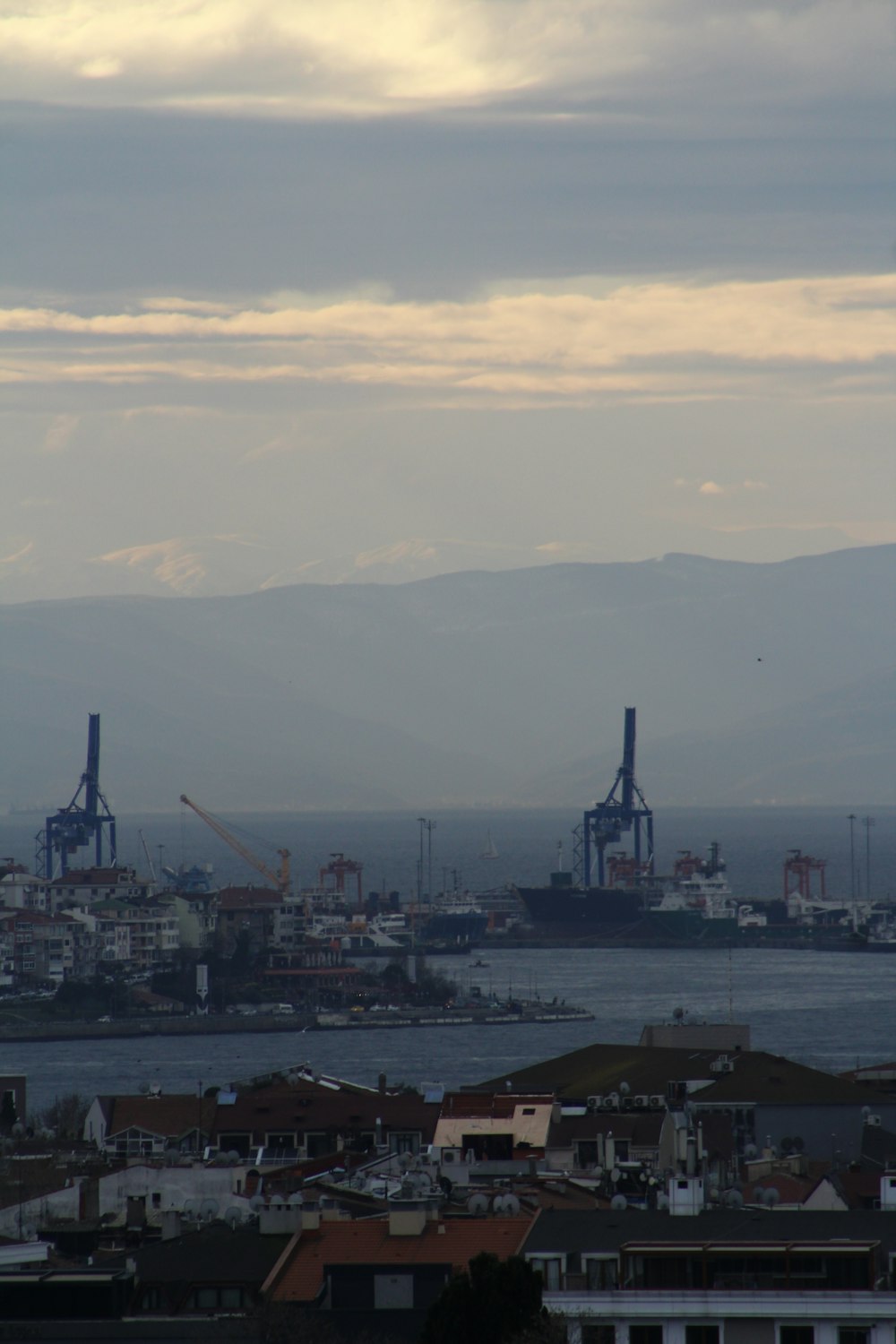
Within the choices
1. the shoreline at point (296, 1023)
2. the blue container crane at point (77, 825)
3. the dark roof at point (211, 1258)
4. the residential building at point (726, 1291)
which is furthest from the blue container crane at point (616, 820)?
the residential building at point (726, 1291)

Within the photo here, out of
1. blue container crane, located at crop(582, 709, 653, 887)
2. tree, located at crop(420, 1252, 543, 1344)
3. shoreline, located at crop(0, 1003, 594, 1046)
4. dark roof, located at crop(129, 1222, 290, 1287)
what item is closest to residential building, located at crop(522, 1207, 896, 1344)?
tree, located at crop(420, 1252, 543, 1344)

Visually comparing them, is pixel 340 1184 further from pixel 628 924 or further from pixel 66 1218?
pixel 628 924

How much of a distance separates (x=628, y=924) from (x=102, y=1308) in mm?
78859

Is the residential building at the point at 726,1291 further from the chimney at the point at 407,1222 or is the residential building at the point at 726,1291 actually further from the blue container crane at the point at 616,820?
the blue container crane at the point at 616,820

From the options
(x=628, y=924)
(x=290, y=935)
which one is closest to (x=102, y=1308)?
(x=290, y=935)

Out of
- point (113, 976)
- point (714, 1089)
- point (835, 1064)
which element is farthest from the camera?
point (113, 976)

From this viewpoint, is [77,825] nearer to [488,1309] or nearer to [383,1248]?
[383,1248]

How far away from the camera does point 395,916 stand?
84.5 meters

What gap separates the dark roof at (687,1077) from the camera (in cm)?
2225

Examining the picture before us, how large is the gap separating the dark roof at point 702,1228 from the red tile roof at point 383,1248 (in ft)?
0.60

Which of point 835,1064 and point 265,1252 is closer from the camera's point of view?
point 265,1252

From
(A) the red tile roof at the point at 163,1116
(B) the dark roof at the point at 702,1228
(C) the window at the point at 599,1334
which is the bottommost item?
(C) the window at the point at 599,1334

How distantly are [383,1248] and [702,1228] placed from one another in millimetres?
1411

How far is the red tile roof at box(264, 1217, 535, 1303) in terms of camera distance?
1244 cm
